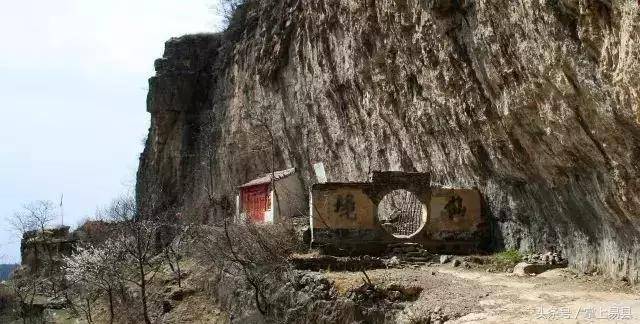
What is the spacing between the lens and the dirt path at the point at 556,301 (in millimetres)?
8883

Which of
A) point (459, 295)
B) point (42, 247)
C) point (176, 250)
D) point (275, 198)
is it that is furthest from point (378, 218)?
point (42, 247)

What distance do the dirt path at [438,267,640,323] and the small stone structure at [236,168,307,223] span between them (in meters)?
13.1

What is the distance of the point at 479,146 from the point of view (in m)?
16.1

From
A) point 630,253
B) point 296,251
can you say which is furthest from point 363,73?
point 630,253

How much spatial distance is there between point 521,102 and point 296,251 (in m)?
7.90

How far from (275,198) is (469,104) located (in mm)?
11930

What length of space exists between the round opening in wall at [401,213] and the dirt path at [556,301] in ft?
26.0

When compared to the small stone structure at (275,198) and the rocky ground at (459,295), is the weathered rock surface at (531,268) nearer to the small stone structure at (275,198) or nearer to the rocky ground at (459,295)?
the rocky ground at (459,295)

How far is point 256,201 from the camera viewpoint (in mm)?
27375

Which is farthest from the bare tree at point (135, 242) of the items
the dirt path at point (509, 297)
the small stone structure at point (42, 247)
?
the dirt path at point (509, 297)

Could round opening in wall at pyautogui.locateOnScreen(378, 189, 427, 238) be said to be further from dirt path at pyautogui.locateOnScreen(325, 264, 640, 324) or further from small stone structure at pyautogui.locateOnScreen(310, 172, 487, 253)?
dirt path at pyautogui.locateOnScreen(325, 264, 640, 324)

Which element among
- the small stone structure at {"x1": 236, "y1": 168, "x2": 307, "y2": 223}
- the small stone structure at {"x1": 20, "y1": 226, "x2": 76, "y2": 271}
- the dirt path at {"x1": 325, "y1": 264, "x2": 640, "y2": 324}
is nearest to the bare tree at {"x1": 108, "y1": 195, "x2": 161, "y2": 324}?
the small stone structure at {"x1": 236, "y1": 168, "x2": 307, "y2": 223}

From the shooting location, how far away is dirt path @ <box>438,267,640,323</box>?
8.88 m

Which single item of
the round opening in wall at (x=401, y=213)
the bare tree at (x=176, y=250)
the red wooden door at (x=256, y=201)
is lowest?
the bare tree at (x=176, y=250)
